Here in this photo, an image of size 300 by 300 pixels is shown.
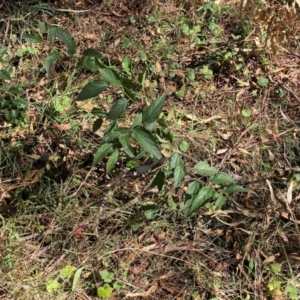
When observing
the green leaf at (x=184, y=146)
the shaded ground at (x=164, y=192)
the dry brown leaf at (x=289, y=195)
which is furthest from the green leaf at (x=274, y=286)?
the green leaf at (x=184, y=146)

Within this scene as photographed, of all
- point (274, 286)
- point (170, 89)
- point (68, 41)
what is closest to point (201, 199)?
point (274, 286)

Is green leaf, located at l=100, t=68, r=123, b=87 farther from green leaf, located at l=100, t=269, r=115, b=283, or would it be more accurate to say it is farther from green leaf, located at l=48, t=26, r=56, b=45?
green leaf, located at l=100, t=269, r=115, b=283

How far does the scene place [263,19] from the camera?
2453mm

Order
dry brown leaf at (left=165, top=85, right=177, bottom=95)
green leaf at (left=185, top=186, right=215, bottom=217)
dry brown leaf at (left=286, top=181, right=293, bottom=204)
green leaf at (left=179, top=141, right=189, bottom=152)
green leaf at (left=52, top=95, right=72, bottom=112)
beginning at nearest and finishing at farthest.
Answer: green leaf at (left=185, top=186, right=215, bottom=217)
dry brown leaf at (left=286, top=181, right=293, bottom=204)
green leaf at (left=179, top=141, right=189, bottom=152)
green leaf at (left=52, top=95, right=72, bottom=112)
dry brown leaf at (left=165, top=85, right=177, bottom=95)

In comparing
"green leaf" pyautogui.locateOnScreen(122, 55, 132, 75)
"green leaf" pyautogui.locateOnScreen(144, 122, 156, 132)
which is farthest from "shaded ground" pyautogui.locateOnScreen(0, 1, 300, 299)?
"green leaf" pyautogui.locateOnScreen(144, 122, 156, 132)

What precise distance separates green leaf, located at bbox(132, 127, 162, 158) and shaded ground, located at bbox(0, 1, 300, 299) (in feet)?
1.71

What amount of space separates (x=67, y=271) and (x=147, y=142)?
76cm

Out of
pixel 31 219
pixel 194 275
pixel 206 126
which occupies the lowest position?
pixel 194 275

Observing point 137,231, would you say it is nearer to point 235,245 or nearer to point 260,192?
point 235,245

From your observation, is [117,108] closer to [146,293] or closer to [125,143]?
[125,143]

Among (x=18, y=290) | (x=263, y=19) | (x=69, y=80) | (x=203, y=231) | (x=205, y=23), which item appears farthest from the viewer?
(x=205, y=23)

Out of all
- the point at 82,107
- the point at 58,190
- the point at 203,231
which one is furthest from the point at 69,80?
the point at 203,231

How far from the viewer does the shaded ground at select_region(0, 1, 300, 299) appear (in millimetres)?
2188

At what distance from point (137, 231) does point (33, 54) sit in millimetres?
1165
